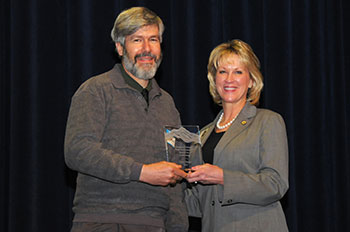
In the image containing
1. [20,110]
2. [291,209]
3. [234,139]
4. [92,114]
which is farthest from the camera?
[291,209]

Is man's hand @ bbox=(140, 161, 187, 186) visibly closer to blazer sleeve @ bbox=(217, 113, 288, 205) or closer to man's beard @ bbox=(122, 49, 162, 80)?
blazer sleeve @ bbox=(217, 113, 288, 205)

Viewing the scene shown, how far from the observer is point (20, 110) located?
3883mm

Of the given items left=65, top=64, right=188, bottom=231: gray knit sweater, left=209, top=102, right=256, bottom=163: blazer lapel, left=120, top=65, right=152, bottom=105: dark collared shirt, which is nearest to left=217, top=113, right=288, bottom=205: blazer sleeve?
left=209, top=102, right=256, bottom=163: blazer lapel

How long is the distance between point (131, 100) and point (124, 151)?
0.94 feet

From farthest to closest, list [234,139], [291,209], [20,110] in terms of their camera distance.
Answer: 1. [291,209]
2. [20,110]
3. [234,139]

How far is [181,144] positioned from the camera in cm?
249

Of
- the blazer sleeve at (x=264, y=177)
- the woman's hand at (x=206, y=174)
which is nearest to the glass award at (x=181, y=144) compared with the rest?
the woman's hand at (x=206, y=174)

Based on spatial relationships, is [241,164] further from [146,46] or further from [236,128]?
[146,46]

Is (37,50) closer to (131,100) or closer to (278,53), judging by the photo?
(131,100)

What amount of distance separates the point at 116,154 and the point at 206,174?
1.59ft

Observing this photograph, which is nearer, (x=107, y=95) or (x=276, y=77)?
(x=107, y=95)

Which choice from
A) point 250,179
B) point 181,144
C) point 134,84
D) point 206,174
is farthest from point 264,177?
point 134,84

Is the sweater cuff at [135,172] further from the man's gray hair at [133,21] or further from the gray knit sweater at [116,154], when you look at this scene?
the man's gray hair at [133,21]

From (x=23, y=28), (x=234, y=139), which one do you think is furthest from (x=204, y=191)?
(x=23, y=28)
